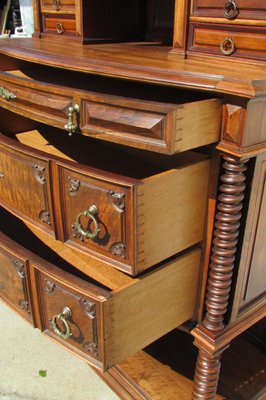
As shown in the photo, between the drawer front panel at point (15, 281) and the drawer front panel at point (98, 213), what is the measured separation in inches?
5.0

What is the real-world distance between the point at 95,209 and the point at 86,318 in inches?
7.3

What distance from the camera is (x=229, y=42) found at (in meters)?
0.70

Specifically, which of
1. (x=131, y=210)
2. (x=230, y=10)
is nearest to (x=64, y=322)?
(x=131, y=210)

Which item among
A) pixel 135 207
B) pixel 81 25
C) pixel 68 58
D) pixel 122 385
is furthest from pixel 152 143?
pixel 122 385

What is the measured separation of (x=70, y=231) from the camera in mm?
784

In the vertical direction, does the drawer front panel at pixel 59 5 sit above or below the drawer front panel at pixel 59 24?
above

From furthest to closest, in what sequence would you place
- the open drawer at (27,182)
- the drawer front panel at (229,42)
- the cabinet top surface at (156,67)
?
the open drawer at (27,182) → the drawer front panel at (229,42) → the cabinet top surface at (156,67)

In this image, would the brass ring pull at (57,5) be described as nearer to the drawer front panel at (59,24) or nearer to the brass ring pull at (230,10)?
the drawer front panel at (59,24)

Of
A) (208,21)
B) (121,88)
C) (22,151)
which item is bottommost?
(22,151)

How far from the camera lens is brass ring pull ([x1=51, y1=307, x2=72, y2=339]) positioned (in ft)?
2.45

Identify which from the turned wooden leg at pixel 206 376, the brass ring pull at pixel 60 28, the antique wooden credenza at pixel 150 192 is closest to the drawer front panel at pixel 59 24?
the brass ring pull at pixel 60 28

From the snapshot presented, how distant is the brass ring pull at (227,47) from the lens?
700 millimetres

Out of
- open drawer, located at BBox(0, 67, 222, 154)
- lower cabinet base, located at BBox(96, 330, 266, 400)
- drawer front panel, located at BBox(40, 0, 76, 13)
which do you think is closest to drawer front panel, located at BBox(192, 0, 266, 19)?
open drawer, located at BBox(0, 67, 222, 154)

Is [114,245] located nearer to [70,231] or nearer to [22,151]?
[70,231]
